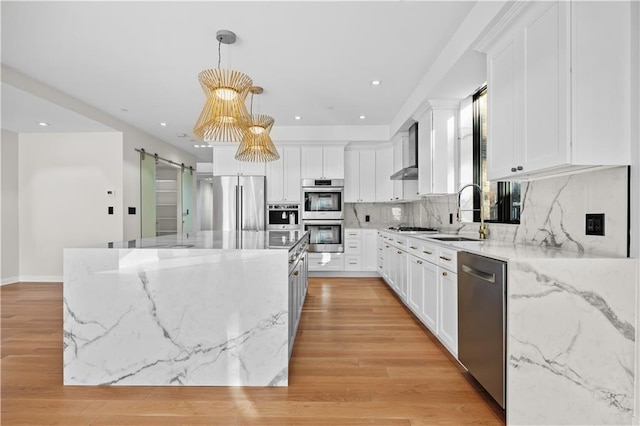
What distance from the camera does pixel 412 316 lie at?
351 centimetres

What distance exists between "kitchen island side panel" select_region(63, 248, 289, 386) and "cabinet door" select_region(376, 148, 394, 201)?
4241mm

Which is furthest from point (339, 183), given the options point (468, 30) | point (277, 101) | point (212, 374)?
point (212, 374)

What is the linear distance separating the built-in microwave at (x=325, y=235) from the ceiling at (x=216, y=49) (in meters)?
1.97

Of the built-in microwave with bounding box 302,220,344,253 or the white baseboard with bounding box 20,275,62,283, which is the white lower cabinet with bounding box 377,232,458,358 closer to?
the built-in microwave with bounding box 302,220,344,253

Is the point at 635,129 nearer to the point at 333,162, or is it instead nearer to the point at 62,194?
the point at 333,162

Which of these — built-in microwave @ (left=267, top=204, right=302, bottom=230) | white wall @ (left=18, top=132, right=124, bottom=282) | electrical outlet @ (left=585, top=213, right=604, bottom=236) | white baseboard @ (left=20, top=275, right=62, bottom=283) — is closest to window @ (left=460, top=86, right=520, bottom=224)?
electrical outlet @ (left=585, top=213, right=604, bottom=236)

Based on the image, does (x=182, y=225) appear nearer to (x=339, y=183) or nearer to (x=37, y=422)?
(x=339, y=183)

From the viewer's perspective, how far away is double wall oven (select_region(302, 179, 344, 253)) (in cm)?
567

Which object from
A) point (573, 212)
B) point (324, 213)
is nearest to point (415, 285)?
point (573, 212)

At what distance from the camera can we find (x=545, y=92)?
5.96 ft

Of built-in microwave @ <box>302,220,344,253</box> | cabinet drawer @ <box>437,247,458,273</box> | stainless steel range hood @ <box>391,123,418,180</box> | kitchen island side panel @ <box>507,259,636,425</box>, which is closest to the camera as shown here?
kitchen island side panel @ <box>507,259,636,425</box>

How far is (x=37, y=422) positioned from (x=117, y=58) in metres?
3.04

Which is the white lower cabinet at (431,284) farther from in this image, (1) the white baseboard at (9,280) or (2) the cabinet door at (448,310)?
(1) the white baseboard at (9,280)

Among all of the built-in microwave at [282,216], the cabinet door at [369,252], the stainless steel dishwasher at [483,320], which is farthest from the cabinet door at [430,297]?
the built-in microwave at [282,216]
